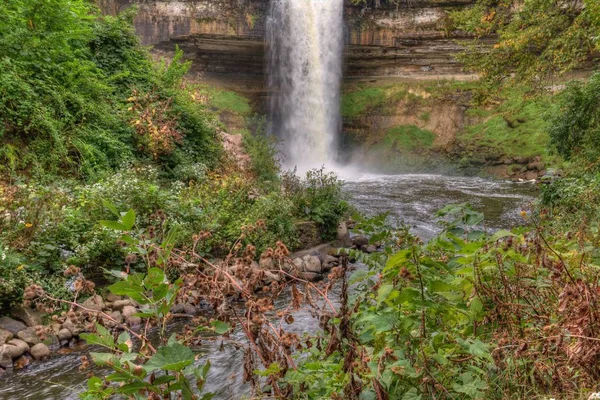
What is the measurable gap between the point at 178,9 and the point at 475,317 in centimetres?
2569

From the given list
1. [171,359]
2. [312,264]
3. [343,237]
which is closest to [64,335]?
[312,264]

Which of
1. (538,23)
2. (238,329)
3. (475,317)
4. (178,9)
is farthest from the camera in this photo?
(178,9)

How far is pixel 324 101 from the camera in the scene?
26.5m

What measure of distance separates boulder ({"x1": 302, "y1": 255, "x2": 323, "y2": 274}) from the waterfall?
16.7m

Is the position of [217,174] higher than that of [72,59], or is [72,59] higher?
[72,59]

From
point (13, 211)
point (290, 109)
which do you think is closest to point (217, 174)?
point (13, 211)

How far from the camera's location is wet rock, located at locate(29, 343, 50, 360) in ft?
19.0

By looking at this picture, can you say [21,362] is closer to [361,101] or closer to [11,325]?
[11,325]

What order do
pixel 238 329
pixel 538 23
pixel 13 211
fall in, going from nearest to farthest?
pixel 238 329 → pixel 13 211 → pixel 538 23

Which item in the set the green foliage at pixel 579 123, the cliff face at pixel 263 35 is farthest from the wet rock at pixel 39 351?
the cliff face at pixel 263 35

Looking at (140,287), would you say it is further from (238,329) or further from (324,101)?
(324,101)

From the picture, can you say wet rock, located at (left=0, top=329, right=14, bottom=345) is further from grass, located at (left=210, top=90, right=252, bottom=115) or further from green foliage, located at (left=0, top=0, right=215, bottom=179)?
grass, located at (left=210, top=90, right=252, bottom=115)

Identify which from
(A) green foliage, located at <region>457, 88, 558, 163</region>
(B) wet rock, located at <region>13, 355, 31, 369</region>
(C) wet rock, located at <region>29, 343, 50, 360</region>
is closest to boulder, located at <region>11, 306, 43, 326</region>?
(C) wet rock, located at <region>29, 343, 50, 360</region>

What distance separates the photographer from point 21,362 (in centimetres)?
563
